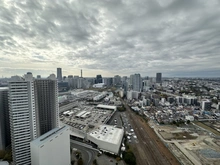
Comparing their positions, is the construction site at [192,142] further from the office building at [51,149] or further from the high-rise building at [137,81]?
the high-rise building at [137,81]

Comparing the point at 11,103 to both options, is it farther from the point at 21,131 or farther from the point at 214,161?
the point at 214,161

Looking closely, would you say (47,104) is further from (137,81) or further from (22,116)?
(137,81)

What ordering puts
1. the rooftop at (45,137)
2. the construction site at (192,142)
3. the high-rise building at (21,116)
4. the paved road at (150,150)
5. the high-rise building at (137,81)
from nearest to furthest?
the rooftop at (45,137)
the high-rise building at (21,116)
the paved road at (150,150)
the construction site at (192,142)
the high-rise building at (137,81)

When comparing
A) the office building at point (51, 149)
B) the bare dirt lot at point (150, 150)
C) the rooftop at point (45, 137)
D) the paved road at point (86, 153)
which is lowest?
the bare dirt lot at point (150, 150)

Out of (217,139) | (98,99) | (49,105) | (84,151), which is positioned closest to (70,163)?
(84,151)

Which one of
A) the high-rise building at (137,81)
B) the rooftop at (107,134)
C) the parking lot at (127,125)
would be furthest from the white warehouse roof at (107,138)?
the high-rise building at (137,81)

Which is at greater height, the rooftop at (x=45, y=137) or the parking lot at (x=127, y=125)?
the rooftop at (x=45, y=137)
